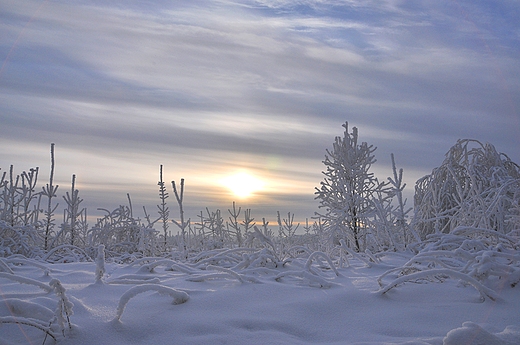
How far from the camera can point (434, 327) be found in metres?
2.31

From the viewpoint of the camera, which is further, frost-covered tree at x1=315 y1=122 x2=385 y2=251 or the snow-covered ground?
frost-covered tree at x1=315 y1=122 x2=385 y2=251

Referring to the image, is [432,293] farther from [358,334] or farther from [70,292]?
[70,292]

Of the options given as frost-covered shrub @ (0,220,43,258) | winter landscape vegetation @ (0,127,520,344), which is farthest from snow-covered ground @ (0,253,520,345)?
frost-covered shrub @ (0,220,43,258)

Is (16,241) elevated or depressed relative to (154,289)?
depressed

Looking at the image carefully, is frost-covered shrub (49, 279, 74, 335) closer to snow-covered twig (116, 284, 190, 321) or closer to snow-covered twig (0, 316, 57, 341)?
snow-covered twig (0, 316, 57, 341)

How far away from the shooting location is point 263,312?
96.7 inches

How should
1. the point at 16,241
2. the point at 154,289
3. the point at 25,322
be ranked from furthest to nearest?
1. the point at 16,241
2. the point at 154,289
3. the point at 25,322

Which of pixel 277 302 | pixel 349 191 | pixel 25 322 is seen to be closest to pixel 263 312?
pixel 277 302

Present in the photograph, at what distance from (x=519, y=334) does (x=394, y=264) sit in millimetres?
2306

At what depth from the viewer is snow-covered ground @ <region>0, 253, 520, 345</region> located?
6.71 ft

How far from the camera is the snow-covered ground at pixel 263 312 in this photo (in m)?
2.04

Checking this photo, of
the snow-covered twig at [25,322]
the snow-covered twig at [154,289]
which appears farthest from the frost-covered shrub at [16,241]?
the snow-covered twig at [25,322]

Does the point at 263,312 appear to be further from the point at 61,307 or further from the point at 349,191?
the point at 349,191

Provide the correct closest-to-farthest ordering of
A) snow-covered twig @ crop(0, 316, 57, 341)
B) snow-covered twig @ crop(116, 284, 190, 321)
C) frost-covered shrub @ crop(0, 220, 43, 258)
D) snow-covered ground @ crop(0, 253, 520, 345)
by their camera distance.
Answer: snow-covered twig @ crop(0, 316, 57, 341) < snow-covered ground @ crop(0, 253, 520, 345) < snow-covered twig @ crop(116, 284, 190, 321) < frost-covered shrub @ crop(0, 220, 43, 258)
